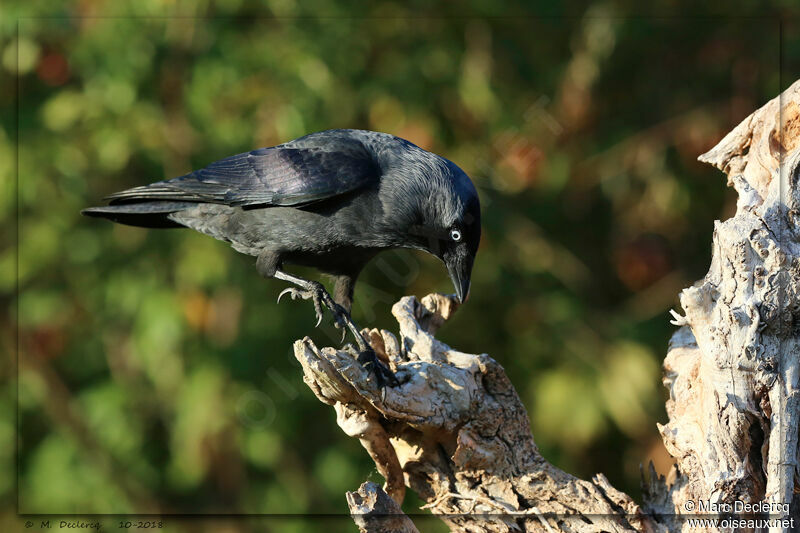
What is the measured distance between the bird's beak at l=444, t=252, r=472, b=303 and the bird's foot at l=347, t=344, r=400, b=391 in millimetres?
461

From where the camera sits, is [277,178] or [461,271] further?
[277,178]

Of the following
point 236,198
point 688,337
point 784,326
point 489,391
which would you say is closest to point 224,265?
point 236,198

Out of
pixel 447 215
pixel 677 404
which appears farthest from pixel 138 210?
pixel 677 404

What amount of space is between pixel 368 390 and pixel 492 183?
9.69 ft

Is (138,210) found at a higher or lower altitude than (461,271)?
higher

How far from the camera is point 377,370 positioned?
2.71m

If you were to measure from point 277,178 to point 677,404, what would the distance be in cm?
174

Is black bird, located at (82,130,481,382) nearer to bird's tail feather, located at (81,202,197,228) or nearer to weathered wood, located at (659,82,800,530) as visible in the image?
bird's tail feather, located at (81,202,197,228)

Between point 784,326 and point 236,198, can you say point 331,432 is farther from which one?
point 784,326

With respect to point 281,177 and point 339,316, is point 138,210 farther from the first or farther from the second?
point 339,316

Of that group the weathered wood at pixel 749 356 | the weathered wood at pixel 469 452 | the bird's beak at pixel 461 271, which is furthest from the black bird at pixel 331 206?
the weathered wood at pixel 749 356

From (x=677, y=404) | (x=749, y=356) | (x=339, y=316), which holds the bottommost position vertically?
(x=677, y=404)

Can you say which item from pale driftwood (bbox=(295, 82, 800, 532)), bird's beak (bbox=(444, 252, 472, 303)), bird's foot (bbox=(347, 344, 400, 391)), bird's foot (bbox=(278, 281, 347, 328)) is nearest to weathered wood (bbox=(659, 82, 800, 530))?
A: pale driftwood (bbox=(295, 82, 800, 532))

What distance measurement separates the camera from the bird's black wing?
10.2 feet
